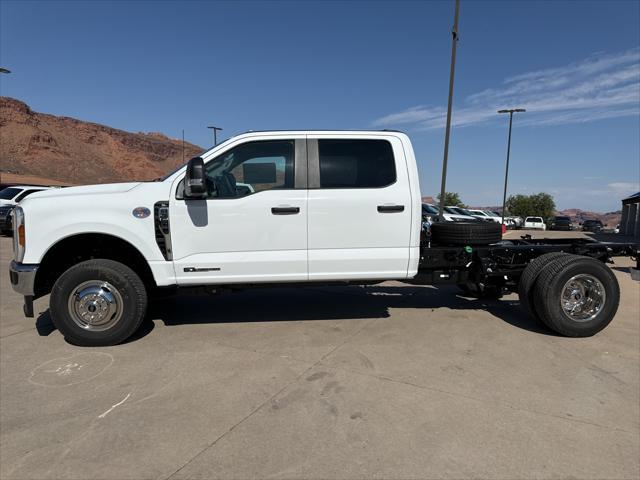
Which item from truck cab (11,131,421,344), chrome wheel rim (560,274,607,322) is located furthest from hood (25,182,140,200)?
chrome wheel rim (560,274,607,322)

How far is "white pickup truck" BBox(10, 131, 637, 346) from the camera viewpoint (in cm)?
414

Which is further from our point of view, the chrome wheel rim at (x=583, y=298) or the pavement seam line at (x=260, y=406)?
the chrome wheel rim at (x=583, y=298)

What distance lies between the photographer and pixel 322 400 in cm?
315

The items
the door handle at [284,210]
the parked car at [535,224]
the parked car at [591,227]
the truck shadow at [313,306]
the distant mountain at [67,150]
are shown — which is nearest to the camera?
the door handle at [284,210]

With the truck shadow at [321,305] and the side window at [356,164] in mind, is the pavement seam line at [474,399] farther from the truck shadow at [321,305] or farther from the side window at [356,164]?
the side window at [356,164]

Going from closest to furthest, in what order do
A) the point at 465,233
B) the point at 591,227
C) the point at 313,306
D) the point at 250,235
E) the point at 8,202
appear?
1. the point at 250,235
2. the point at 465,233
3. the point at 313,306
4. the point at 8,202
5. the point at 591,227

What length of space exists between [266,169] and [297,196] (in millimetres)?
456

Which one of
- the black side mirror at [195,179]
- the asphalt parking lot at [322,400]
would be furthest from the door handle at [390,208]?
the black side mirror at [195,179]

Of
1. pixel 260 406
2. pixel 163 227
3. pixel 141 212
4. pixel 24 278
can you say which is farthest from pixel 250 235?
pixel 24 278

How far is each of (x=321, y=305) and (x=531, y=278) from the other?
2.67 m

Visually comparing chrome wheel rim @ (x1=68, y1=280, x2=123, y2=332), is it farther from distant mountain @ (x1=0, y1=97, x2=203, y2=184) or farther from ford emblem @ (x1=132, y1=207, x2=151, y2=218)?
distant mountain @ (x1=0, y1=97, x2=203, y2=184)

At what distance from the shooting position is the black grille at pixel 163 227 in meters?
4.18

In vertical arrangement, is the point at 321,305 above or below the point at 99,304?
below

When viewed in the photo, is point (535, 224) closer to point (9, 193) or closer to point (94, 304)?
point (9, 193)
